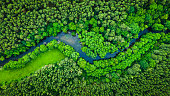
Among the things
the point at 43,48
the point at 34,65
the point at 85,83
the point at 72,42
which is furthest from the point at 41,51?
the point at 85,83

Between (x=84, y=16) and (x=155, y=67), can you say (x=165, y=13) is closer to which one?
(x=155, y=67)

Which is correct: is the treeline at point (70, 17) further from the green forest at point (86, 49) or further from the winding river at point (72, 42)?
the winding river at point (72, 42)

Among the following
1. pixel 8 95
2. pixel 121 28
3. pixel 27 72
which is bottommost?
pixel 8 95

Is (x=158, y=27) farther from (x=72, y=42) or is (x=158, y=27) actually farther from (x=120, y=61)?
→ (x=72, y=42)

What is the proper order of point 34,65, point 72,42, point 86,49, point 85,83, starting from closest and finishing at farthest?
point 85,83 → point 86,49 → point 34,65 → point 72,42

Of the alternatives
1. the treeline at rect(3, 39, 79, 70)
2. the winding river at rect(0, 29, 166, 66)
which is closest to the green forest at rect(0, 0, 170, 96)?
the treeline at rect(3, 39, 79, 70)

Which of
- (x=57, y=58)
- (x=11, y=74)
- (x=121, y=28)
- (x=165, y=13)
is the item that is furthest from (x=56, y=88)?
(x=165, y=13)

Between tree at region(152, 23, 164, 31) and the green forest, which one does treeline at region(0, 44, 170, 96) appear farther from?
tree at region(152, 23, 164, 31)
